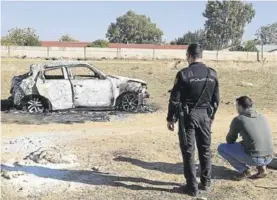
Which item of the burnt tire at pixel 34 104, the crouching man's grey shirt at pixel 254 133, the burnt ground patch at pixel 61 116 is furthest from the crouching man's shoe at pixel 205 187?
the burnt tire at pixel 34 104

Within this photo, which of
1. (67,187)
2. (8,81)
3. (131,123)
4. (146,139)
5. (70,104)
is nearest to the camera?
(67,187)

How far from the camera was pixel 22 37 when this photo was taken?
7725cm

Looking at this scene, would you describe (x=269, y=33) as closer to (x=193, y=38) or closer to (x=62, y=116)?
(x=193, y=38)

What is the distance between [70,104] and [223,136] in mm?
4730

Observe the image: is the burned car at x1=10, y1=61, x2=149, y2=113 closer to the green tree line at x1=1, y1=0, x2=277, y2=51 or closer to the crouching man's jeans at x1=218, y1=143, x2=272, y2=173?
the crouching man's jeans at x1=218, y1=143, x2=272, y2=173

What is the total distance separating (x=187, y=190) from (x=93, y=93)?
742 cm

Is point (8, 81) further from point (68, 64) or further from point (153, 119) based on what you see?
point (153, 119)

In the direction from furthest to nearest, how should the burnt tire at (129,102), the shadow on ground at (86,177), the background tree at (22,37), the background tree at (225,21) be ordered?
the background tree at (225,21) → the background tree at (22,37) → the burnt tire at (129,102) → the shadow on ground at (86,177)

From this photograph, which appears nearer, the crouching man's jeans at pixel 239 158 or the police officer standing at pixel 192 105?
the police officer standing at pixel 192 105

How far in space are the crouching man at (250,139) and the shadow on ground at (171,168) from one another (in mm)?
367

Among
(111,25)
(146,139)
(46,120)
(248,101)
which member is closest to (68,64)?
(46,120)

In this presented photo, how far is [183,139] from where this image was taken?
597 cm

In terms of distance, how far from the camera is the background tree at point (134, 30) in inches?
4513

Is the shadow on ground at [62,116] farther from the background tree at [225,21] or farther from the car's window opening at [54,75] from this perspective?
the background tree at [225,21]
